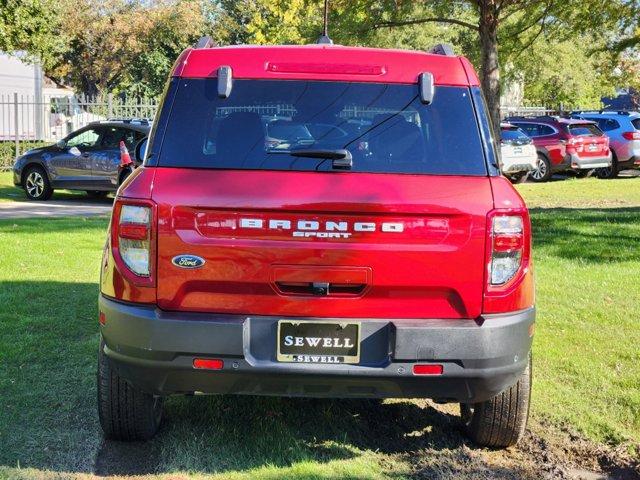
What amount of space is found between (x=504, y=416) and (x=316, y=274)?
4.31ft

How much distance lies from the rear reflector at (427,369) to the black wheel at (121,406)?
1.31m

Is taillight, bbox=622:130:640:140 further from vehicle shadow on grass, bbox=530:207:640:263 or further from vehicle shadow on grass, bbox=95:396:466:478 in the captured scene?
vehicle shadow on grass, bbox=95:396:466:478

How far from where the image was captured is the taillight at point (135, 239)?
3.41 m

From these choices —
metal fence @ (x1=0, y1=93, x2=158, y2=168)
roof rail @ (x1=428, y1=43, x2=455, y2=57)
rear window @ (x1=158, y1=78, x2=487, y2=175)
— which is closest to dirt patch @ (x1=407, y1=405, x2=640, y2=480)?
rear window @ (x1=158, y1=78, x2=487, y2=175)

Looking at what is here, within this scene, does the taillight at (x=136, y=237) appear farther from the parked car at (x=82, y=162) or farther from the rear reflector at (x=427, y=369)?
the parked car at (x=82, y=162)

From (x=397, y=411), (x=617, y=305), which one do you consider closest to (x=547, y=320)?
(x=617, y=305)

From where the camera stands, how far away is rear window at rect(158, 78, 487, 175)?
142 inches

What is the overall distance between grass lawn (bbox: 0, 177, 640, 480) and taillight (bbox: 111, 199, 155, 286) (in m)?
1.01

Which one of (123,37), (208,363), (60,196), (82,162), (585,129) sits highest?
(123,37)

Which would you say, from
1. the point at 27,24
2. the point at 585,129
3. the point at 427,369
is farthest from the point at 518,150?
the point at 427,369

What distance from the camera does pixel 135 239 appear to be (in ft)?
11.3

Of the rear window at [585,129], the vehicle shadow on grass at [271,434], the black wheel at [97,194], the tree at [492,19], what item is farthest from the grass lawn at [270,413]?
the rear window at [585,129]

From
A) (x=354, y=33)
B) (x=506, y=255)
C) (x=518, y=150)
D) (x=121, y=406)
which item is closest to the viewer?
(x=506, y=255)

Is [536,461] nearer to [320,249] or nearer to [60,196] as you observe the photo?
[320,249]
